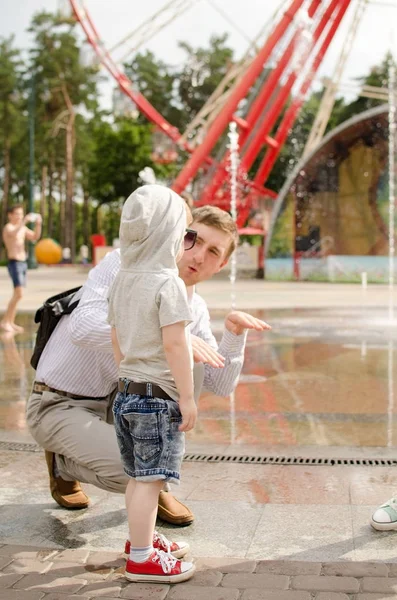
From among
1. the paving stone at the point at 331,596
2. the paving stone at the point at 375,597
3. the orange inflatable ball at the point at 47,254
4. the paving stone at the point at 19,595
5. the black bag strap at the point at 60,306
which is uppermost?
the black bag strap at the point at 60,306

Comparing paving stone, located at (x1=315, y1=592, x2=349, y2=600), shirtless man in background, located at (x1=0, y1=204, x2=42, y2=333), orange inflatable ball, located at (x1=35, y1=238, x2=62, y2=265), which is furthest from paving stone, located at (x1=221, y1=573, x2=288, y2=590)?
orange inflatable ball, located at (x1=35, y1=238, x2=62, y2=265)

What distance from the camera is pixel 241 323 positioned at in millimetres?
3639

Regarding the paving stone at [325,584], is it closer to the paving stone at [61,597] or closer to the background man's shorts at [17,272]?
the paving stone at [61,597]

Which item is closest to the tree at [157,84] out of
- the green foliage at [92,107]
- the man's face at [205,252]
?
the green foliage at [92,107]

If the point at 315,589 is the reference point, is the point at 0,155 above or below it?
above

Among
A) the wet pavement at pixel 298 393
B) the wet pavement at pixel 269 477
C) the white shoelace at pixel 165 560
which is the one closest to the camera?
the white shoelace at pixel 165 560

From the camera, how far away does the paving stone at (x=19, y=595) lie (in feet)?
9.72

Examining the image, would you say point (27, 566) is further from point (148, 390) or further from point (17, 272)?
point (17, 272)

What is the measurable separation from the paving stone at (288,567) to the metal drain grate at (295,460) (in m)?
1.41

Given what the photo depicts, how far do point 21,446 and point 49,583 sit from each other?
205 centimetres

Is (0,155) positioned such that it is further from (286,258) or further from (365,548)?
(365,548)

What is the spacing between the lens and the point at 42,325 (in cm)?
398

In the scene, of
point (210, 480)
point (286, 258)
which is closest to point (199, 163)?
point (286, 258)

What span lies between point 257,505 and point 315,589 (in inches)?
37.9
